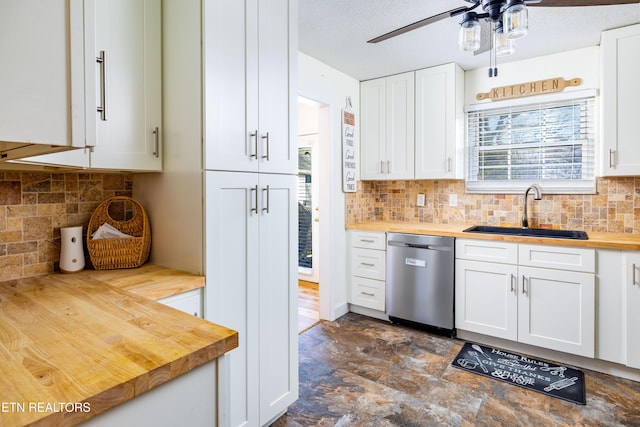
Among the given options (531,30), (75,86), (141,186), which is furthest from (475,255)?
(75,86)

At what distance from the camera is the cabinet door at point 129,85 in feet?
4.82

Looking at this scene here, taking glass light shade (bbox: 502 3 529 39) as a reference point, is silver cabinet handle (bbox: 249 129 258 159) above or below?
below

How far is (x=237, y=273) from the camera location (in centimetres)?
166

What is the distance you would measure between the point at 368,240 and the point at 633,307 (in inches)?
77.3

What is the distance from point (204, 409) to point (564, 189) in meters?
3.25

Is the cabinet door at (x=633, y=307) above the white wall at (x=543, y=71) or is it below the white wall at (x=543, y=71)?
below

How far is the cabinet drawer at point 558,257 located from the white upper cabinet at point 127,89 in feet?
8.30

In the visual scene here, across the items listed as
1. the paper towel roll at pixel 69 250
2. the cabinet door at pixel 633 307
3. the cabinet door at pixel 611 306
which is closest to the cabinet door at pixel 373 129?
the cabinet door at pixel 611 306

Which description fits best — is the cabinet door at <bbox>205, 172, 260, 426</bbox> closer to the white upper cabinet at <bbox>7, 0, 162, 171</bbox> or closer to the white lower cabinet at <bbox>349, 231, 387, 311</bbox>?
the white upper cabinet at <bbox>7, 0, 162, 171</bbox>

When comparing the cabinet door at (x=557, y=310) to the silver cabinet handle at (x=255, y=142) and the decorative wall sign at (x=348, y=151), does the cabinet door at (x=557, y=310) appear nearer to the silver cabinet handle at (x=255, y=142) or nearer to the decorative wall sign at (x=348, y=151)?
the decorative wall sign at (x=348, y=151)

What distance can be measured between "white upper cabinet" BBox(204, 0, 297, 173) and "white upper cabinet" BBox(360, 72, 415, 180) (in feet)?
5.85

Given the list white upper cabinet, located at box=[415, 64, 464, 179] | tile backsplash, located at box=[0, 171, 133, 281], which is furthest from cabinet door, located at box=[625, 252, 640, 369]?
tile backsplash, located at box=[0, 171, 133, 281]

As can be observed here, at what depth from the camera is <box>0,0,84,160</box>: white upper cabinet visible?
0.59 metres

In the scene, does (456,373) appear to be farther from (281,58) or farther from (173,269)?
(281,58)
